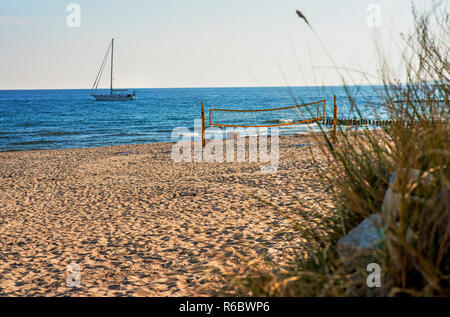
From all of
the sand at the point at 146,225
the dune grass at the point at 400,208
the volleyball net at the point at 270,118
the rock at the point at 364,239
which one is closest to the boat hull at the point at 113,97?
the volleyball net at the point at 270,118

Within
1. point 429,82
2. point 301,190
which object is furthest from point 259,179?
point 429,82

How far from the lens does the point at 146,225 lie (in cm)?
662

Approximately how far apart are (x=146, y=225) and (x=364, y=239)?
4560 millimetres

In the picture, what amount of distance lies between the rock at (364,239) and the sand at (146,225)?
582mm

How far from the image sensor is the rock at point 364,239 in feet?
8.21

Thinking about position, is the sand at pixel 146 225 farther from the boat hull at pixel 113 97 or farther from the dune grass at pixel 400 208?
the boat hull at pixel 113 97

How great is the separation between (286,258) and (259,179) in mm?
5348

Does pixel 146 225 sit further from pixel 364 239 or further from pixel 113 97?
pixel 113 97

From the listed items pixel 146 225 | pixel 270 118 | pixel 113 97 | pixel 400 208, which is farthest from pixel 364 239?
pixel 113 97

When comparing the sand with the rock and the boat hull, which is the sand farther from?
the boat hull

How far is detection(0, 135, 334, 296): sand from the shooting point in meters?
4.54

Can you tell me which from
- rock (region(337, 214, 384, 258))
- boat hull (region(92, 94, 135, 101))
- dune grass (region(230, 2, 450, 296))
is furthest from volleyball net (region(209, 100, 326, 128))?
boat hull (region(92, 94, 135, 101))

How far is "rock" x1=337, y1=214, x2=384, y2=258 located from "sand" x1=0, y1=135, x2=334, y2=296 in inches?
22.9

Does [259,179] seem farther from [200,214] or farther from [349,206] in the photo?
[349,206]
